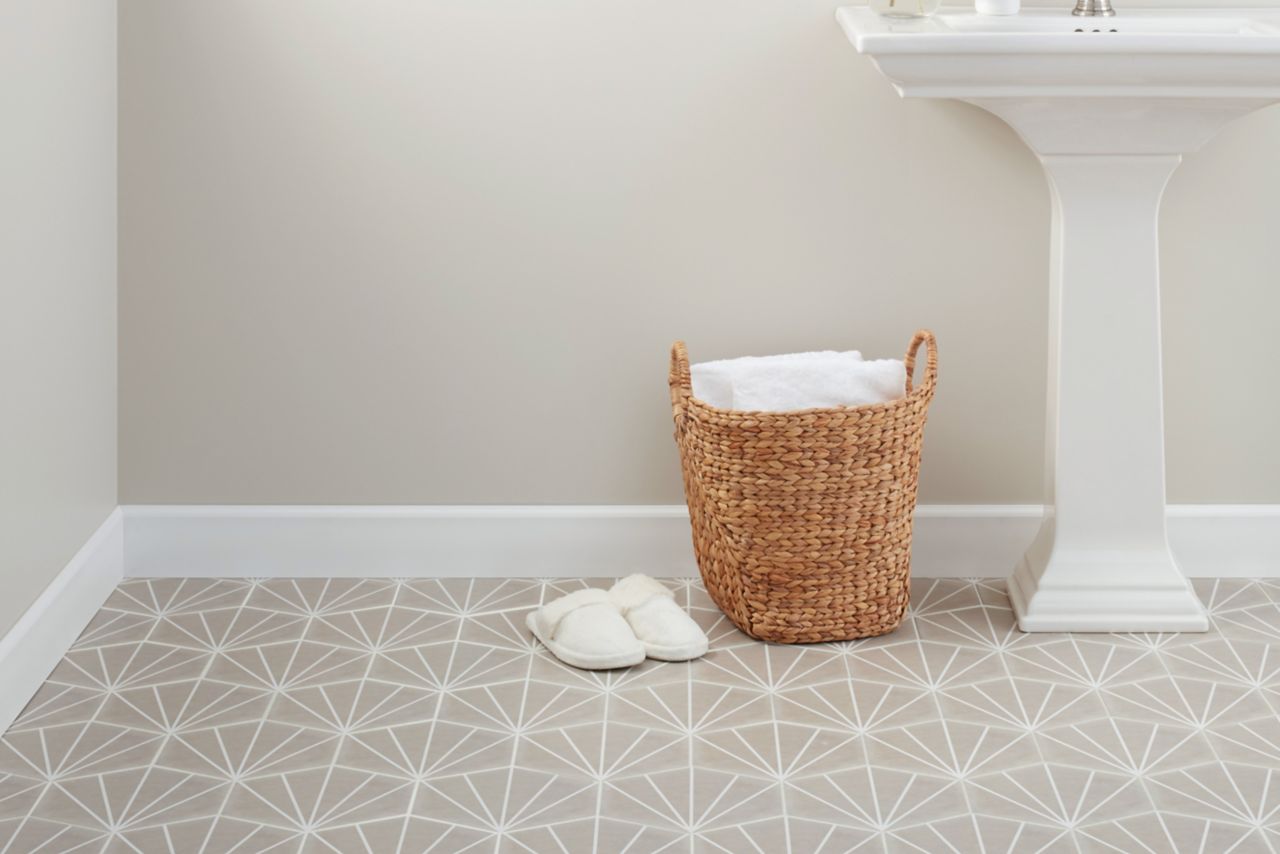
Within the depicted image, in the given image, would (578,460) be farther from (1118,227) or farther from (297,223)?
(1118,227)

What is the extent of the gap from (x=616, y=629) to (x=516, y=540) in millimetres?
394

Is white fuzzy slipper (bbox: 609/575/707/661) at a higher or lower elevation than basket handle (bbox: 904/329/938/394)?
lower

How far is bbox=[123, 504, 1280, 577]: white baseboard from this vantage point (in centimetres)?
265

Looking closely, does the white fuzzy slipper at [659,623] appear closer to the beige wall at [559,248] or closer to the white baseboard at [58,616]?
the beige wall at [559,248]

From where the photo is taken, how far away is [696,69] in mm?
2498

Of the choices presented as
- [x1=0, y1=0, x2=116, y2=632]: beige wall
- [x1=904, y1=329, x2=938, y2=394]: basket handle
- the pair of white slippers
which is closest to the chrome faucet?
Answer: [x1=904, y1=329, x2=938, y2=394]: basket handle

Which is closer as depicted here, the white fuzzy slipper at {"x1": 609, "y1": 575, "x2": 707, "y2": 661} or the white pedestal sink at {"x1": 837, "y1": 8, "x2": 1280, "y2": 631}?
the white pedestal sink at {"x1": 837, "y1": 8, "x2": 1280, "y2": 631}

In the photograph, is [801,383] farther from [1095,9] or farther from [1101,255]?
[1095,9]

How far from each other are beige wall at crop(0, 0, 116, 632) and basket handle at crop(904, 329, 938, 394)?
1.32 metres

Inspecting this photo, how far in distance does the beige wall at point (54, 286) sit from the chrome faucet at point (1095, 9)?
5.10 ft

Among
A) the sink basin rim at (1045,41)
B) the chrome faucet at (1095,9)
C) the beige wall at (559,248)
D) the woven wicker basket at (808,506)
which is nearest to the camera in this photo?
the sink basin rim at (1045,41)

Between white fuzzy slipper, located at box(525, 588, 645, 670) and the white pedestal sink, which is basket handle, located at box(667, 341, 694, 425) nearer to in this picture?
white fuzzy slipper, located at box(525, 588, 645, 670)

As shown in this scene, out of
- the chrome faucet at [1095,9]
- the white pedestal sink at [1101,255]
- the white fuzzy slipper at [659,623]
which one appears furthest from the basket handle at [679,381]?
the chrome faucet at [1095,9]

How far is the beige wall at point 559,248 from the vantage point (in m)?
2.49
